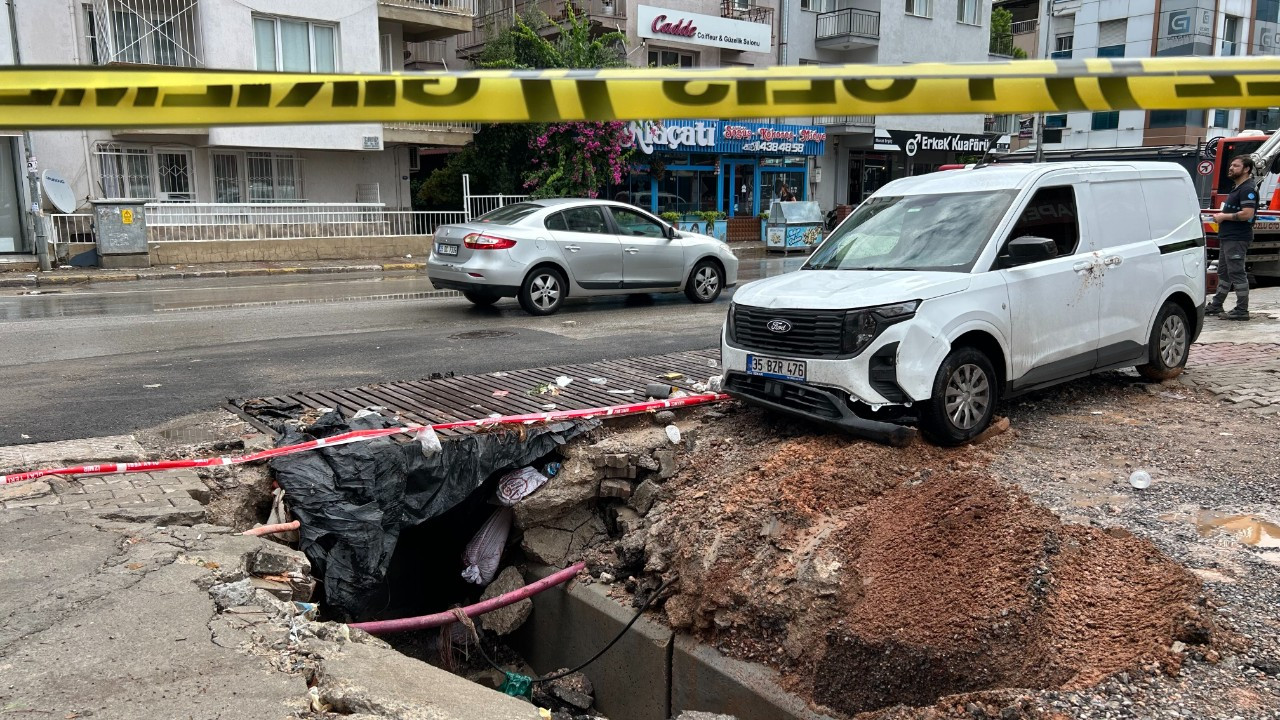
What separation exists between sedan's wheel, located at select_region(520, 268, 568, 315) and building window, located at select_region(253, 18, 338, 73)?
1429 centimetres

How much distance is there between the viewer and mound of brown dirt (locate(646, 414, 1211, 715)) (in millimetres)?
3898

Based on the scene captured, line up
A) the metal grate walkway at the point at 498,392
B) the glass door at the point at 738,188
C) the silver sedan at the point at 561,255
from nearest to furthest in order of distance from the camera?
the metal grate walkway at the point at 498,392 → the silver sedan at the point at 561,255 → the glass door at the point at 738,188

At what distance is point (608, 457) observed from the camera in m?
6.32

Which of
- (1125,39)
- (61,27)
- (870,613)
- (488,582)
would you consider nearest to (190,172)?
(61,27)

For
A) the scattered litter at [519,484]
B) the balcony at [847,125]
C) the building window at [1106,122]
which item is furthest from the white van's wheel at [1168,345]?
the building window at [1106,122]

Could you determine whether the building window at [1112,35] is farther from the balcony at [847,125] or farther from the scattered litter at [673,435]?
the scattered litter at [673,435]

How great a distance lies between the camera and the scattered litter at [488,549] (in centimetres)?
676

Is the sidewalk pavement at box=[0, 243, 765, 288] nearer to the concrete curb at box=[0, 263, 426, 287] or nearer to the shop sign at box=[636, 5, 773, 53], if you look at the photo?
the concrete curb at box=[0, 263, 426, 287]

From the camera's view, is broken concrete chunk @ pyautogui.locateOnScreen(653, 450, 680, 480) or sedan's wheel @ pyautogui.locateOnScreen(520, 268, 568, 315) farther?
sedan's wheel @ pyautogui.locateOnScreen(520, 268, 568, 315)

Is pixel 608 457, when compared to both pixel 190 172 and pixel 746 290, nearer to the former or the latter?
pixel 746 290

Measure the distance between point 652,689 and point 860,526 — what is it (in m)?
1.57

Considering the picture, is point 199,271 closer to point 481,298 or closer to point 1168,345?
point 481,298

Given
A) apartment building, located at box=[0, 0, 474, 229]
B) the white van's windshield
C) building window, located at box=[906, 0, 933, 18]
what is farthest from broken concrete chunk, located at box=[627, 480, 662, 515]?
building window, located at box=[906, 0, 933, 18]

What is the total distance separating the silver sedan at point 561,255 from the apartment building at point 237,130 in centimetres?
1171
